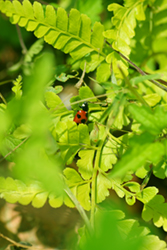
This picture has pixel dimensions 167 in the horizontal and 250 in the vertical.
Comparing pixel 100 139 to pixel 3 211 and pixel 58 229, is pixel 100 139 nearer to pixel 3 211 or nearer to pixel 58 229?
pixel 58 229

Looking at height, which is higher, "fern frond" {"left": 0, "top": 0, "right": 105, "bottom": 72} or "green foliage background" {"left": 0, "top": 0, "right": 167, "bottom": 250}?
"fern frond" {"left": 0, "top": 0, "right": 105, "bottom": 72}

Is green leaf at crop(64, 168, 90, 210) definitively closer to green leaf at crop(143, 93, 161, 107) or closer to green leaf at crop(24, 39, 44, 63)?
green leaf at crop(143, 93, 161, 107)

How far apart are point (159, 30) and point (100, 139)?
947mm

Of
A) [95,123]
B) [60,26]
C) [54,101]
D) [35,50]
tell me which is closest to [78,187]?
[95,123]

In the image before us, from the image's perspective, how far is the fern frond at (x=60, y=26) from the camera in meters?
1.37

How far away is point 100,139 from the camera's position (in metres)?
1.42

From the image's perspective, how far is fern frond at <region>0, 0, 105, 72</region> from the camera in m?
1.37

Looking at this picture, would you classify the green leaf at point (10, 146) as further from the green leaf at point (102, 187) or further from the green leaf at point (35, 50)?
the green leaf at point (35, 50)

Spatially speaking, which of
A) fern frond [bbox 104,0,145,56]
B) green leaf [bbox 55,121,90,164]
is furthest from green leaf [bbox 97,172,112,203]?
fern frond [bbox 104,0,145,56]

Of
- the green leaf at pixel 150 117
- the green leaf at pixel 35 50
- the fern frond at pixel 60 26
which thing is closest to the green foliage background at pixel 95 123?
the fern frond at pixel 60 26

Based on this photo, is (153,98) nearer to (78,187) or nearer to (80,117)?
A: (80,117)

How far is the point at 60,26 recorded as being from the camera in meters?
1.40

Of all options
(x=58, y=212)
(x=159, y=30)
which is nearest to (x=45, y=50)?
(x=159, y=30)

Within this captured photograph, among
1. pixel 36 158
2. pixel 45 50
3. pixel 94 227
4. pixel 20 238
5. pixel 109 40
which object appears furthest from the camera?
pixel 45 50
